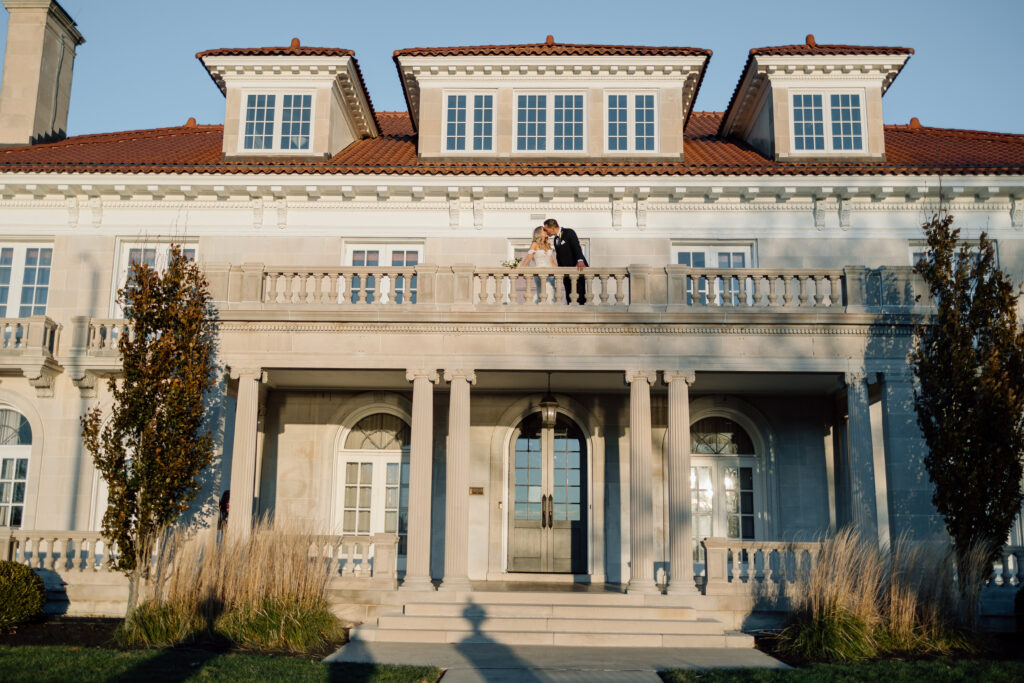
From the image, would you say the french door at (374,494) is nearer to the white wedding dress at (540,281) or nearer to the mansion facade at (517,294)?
the mansion facade at (517,294)

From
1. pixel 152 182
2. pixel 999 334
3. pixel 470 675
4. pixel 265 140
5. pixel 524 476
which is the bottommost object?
pixel 470 675

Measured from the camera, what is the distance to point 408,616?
1411 centimetres

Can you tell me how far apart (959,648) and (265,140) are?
17450 millimetres

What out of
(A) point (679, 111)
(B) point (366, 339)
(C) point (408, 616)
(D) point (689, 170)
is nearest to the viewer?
(C) point (408, 616)

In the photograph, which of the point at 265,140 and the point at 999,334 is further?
the point at 265,140

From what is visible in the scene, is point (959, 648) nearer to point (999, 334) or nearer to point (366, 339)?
point (999, 334)

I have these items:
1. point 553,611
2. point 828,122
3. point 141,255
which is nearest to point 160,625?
point 553,611

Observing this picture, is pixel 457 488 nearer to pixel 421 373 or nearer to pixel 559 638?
pixel 421 373

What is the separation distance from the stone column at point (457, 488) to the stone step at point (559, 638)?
4.70 ft

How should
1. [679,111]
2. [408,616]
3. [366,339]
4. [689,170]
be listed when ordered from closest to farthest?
[408,616]
[366,339]
[689,170]
[679,111]

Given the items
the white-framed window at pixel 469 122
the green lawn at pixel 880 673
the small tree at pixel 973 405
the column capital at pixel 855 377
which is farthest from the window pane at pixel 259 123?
the green lawn at pixel 880 673

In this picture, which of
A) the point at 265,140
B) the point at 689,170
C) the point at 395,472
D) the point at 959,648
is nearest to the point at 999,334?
the point at 959,648

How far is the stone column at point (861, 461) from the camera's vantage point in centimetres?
1523

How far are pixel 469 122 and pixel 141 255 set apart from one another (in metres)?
7.96
